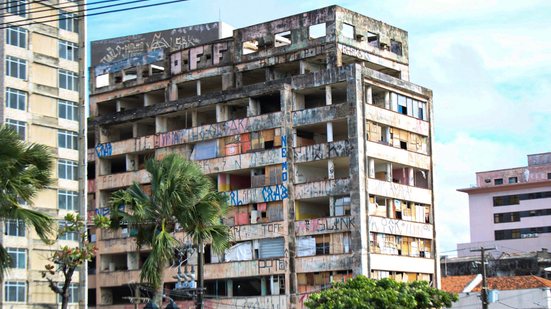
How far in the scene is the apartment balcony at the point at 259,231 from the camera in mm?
75812

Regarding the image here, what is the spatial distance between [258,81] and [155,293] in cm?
4189

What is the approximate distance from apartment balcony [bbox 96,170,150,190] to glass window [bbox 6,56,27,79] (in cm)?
1723

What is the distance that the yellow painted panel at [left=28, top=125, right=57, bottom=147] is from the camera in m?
69.6

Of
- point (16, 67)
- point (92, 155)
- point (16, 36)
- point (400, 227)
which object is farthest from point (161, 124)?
point (400, 227)

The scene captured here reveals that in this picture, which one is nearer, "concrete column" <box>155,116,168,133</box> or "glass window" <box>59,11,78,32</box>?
"glass window" <box>59,11,78,32</box>

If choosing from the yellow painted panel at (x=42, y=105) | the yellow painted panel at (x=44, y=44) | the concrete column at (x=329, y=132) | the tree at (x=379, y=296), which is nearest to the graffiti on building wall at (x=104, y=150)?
the yellow painted panel at (x=42, y=105)

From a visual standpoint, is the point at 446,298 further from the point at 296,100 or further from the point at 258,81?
the point at 258,81

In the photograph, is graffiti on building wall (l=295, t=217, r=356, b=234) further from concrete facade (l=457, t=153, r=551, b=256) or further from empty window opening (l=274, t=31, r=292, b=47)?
concrete facade (l=457, t=153, r=551, b=256)

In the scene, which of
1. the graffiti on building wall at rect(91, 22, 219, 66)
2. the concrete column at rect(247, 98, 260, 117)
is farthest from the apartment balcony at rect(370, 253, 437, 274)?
the graffiti on building wall at rect(91, 22, 219, 66)

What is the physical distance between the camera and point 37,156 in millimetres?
39250

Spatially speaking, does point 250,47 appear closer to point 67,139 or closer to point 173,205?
point 67,139

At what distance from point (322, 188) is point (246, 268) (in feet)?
27.3

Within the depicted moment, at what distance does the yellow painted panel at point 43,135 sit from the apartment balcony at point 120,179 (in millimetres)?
13821

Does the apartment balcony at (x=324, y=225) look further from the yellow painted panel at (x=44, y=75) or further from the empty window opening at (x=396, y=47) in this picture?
the yellow painted panel at (x=44, y=75)
